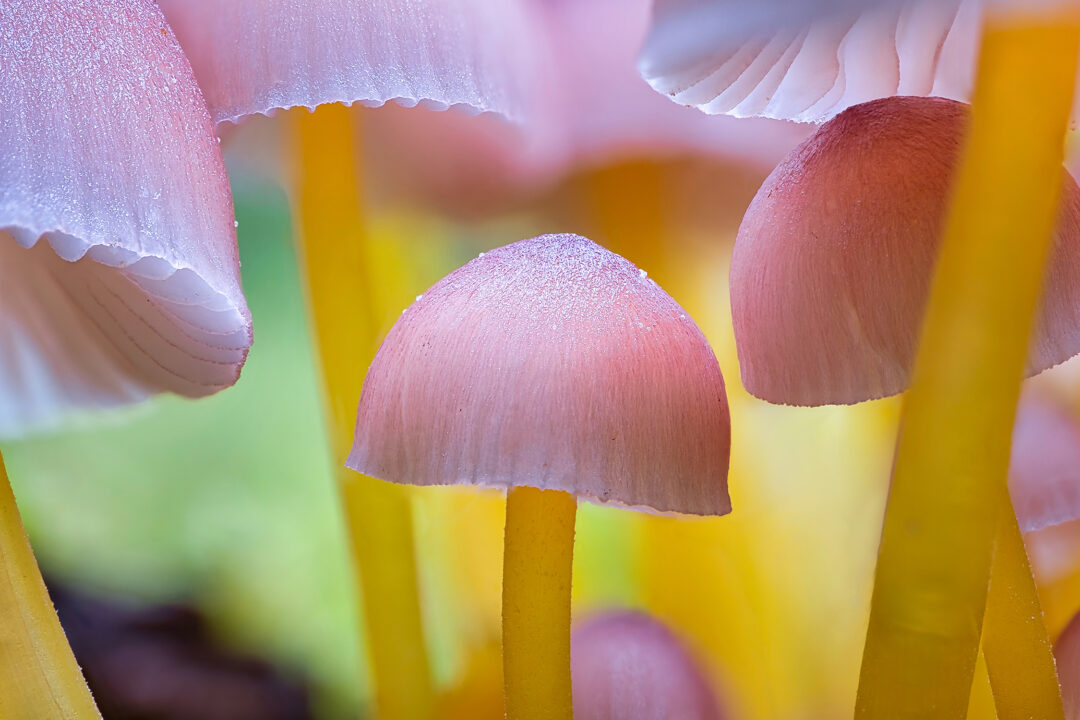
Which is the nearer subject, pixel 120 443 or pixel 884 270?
pixel 884 270

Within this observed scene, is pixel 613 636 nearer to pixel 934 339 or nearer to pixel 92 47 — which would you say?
pixel 934 339

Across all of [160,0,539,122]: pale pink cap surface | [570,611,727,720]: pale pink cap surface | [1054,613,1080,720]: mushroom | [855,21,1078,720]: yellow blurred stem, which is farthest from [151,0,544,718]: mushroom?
[1054,613,1080,720]: mushroom

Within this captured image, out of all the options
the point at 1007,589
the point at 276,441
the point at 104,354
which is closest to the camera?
the point at 1007,589

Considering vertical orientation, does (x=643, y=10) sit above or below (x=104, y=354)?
above

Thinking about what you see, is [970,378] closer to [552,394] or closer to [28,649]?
[552,394]

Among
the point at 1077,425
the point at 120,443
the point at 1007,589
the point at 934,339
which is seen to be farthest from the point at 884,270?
the point at 120,443

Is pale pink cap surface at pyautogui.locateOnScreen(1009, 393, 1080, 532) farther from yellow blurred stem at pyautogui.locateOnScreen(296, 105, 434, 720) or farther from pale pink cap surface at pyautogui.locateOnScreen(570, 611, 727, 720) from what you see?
yellow blurred stem at pyautogui.locateOnScreen(296, 105, 434, 720)

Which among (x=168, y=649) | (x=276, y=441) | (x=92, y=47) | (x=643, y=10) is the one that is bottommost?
(x=168, y=649)

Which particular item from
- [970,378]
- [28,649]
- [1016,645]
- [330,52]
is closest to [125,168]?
[330,52]
